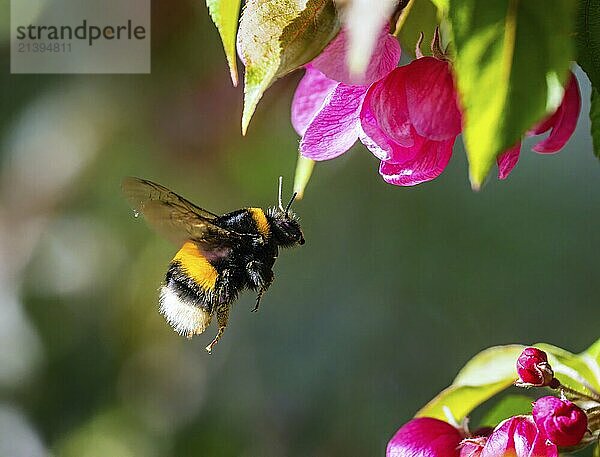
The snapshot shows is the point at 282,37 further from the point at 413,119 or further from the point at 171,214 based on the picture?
the point at 171,214

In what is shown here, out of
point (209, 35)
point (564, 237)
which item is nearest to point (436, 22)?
point (209, 35)

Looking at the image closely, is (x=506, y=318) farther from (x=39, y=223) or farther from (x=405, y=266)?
(x=39, y=223)

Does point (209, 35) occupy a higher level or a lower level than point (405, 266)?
higher

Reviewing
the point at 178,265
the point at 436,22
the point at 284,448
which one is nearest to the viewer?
the point at 436,22

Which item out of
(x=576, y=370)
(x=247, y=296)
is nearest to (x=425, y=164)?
(x=576, y=370)

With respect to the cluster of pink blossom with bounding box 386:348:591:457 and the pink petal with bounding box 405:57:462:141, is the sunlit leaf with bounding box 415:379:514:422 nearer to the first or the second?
the cluster of pink blossom with bounding box 386:348:591:457

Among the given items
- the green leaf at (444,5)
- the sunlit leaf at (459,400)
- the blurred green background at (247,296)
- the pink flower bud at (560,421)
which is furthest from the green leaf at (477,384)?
the blurred green background at (247,296)

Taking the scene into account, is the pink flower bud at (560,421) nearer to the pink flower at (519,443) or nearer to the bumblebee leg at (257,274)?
the pink flower at (519,443)
